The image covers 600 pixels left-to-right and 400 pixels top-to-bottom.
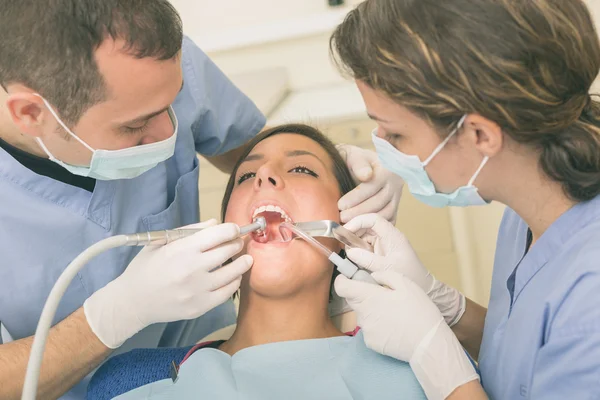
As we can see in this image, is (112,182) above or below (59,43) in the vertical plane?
below

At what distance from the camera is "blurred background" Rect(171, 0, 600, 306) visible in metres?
2.79

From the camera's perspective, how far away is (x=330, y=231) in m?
1.56

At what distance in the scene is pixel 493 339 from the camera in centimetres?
138

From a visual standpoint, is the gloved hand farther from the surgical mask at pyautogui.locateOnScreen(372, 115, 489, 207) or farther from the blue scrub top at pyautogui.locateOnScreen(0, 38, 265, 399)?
the surgical mask at pyautogui.locateOnScreen(372, 115, 489, 207)

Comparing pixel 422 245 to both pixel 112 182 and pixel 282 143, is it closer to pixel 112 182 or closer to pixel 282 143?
pixel 282 143

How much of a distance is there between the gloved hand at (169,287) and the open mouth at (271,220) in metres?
0.13

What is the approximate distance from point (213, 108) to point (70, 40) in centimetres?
70

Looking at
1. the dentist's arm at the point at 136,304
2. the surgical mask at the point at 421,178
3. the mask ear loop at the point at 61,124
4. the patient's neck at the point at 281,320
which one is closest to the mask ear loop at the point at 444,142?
the surgical mask at the point at 421,178

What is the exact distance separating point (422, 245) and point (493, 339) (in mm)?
1542

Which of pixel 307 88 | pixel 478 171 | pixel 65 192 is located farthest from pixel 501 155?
pixel 307 88

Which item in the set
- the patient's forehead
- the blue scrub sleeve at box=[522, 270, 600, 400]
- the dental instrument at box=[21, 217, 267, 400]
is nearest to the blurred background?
the patient's forehead

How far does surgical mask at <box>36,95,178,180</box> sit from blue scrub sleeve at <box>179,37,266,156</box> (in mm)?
343

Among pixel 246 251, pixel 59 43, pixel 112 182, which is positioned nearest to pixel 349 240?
pixel 246 251

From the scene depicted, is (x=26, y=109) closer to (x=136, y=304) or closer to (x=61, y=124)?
(x=61, y=124)
